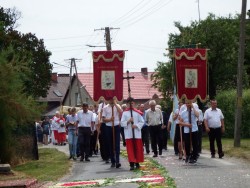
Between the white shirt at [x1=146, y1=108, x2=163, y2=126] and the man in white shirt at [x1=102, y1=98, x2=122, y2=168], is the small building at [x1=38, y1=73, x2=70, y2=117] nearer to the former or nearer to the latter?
the white shirt at [x1=146, y1=108, x2=163, y2=126]

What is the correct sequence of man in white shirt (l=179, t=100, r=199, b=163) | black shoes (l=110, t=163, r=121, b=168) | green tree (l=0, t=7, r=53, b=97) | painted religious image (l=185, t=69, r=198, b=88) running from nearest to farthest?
1. black shoes (l=110, t=163, r=121, b=168)
2. man in white shirt (l=179, t=100, r=199, b=163)
3. painted religious image (l=185, t=69, r=198, b=88)
4. green tree (l=0, t=7, r=53, b=97)

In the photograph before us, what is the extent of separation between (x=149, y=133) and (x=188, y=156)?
4885 millimetres

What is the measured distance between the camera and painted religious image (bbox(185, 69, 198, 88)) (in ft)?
70.8

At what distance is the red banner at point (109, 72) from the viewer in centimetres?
2088

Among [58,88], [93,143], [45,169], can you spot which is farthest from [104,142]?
[58,88]

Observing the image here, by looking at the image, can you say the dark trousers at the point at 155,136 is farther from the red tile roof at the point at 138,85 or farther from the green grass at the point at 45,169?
the red tile roof at the point at 138,85

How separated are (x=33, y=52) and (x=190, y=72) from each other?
57.6 ft

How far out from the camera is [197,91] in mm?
21609

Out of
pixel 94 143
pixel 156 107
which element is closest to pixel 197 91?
pixel 156 107

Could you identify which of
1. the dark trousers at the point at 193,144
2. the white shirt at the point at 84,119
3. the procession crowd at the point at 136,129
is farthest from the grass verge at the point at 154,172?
the white shirt at the point at 84,119

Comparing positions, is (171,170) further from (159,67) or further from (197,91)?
(159,67)

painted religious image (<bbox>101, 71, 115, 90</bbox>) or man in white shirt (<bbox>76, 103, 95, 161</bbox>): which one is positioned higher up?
painted religious image (<bbox>101, 71, 115, 90</bbox>)

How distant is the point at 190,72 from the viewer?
21578 millimetres

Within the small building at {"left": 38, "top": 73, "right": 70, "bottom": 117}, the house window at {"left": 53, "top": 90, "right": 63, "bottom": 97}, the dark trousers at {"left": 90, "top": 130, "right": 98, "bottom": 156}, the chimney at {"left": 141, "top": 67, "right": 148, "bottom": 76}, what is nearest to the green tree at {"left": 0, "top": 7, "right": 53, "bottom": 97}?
the dark trousers at {"left": 90, "top": 130, "right": 98, "bottom": 156}
